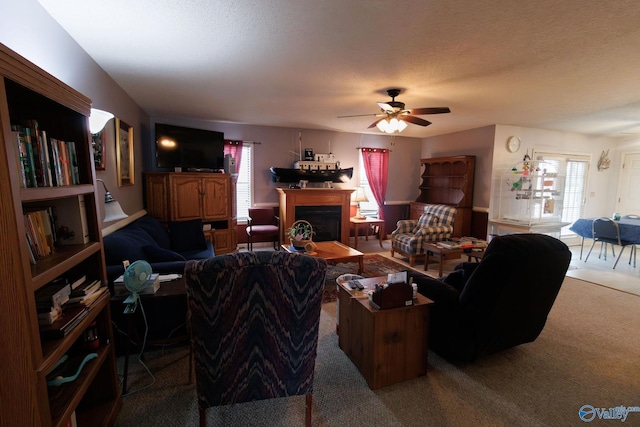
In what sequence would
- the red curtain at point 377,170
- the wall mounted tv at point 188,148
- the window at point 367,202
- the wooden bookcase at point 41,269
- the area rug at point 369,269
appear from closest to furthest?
1. the wooden bookcase at point 41,269
2. the area rug at point 369,269
3. the wall mounted tv at point 188,148
4. the red curtain at point 377,170
5. the window at point 367,202

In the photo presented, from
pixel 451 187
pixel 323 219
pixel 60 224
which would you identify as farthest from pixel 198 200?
pixel 451 187

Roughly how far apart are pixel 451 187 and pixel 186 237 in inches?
205

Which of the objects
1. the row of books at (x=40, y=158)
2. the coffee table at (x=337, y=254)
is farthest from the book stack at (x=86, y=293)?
the coffee table at (x=337, y=254)

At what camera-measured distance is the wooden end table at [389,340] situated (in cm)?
183

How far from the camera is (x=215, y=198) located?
4.63m

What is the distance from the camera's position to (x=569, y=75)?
275 centimetres

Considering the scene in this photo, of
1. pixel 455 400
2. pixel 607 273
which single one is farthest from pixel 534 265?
pixel 607 273

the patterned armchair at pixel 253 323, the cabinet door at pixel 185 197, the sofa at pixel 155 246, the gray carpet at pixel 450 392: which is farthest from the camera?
the cabinet door at pixel 185 197

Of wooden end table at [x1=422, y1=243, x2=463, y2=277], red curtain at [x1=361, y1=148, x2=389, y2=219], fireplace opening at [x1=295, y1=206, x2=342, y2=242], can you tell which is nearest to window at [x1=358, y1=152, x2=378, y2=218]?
red curtain at [x1=361, y1=148, x2=389, y2=219]

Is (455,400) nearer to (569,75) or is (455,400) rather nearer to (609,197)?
(569,75)

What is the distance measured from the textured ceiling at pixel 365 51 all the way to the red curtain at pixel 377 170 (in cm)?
244

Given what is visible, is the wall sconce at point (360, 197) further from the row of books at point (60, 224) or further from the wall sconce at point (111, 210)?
the row of books at point (60, 224)

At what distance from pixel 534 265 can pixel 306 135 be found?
15.9ft

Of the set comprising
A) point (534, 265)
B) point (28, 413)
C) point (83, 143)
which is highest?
point (83, 143)
